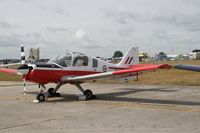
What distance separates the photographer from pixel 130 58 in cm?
2066

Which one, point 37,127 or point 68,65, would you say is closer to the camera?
point 37,127

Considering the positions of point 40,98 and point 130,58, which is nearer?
point 40,98

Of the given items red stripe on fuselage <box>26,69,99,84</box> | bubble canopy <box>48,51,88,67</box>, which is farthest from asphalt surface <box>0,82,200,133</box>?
bubble canopy <box>48,51,88,67</box>

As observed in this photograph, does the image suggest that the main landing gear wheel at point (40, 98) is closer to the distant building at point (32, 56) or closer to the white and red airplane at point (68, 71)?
the white and red airplane at point (68, 71)

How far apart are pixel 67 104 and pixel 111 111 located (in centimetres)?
278

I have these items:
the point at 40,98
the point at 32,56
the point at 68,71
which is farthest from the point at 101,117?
the point at 32,56

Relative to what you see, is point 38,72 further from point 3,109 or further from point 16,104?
point 3,109

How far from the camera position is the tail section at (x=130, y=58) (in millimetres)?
20391

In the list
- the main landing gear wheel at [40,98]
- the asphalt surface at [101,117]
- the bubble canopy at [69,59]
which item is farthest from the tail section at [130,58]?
the main landing gear wheel at [40,98]

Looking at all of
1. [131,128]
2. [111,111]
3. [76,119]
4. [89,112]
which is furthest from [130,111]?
[131,128]

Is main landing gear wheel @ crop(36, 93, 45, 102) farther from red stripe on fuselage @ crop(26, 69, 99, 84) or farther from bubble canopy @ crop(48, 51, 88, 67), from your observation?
bubble canopy @ crop(48, 51, 88, 67)

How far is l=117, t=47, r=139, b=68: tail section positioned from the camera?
20.4 meters

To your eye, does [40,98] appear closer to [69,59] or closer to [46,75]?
[46,75]

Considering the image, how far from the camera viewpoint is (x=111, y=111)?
12352 millimetres
